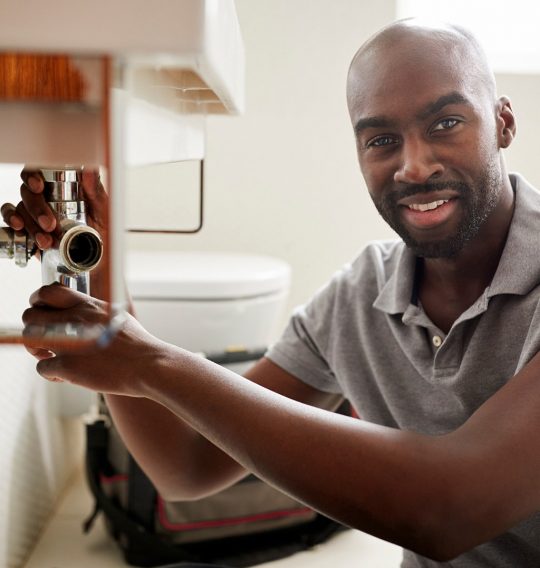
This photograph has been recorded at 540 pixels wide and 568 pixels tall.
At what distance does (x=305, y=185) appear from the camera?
80.8 inches

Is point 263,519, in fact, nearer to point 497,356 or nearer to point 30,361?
point 30,361

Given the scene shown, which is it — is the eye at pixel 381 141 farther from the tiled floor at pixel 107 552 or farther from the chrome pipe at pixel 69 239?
the tiled floor at pixel 107 552

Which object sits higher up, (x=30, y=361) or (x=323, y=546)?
(x=30, y=361)

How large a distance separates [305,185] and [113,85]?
1.70 m

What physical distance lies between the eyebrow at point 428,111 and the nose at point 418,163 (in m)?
0.03

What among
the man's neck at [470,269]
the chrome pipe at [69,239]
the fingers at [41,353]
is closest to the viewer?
the chrome pipe at [69,239]

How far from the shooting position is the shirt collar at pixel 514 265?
84 cm

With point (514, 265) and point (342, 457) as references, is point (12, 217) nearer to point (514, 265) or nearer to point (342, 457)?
point (342, 457)

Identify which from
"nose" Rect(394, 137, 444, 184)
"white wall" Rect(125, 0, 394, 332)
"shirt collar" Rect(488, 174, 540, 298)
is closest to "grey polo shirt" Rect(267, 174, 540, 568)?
"shirt collar" Rect(488, 174, 540, 298)

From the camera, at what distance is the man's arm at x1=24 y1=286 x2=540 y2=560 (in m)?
0.61

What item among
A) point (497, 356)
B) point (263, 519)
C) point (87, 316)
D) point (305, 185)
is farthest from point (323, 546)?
point (87, 316)

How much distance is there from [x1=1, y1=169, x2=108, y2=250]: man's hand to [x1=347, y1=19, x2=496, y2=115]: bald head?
445 millimetres

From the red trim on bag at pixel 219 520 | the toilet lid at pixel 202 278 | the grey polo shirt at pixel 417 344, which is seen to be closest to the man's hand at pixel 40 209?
the grey polo shirt at pixel 417 344

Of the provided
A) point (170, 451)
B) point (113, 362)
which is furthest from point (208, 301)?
point (113, 362)
